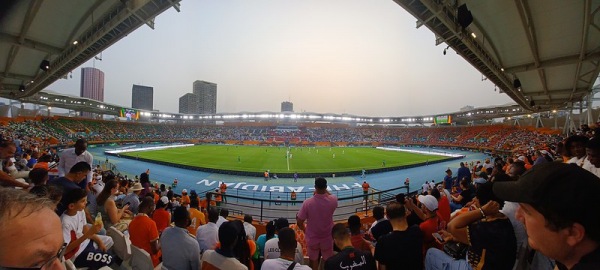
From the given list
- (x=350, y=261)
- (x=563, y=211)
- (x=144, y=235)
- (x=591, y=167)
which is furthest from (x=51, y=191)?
(x=591, y=167)

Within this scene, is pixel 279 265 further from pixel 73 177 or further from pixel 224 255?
pixel 73 177

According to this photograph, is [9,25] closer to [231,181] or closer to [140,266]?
[140,266]

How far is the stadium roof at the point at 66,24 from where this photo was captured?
9.38m

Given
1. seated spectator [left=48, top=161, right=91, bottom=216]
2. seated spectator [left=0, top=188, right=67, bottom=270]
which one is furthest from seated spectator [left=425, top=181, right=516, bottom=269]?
seated spectator [left=48, top=161, right=91, bottom=216]

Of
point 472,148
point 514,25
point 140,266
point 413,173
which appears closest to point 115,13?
point 140,266

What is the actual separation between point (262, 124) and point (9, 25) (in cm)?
8141

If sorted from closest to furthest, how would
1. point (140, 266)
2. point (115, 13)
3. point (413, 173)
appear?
1. point (140, 266)
2. point (115, 13)
3. point (413, 173)

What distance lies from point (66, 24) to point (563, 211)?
652 inches

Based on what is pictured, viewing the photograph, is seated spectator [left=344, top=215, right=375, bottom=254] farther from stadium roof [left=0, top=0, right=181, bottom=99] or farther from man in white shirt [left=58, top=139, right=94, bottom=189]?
stadium roof [left=0, top=0, right=181, bottom=99]

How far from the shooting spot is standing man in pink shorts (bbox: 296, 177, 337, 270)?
175 inches

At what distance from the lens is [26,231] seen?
119cm

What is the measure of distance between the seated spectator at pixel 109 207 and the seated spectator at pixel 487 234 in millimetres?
5958

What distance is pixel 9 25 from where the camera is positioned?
982cm

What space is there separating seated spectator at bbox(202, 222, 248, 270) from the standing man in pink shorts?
→ 1724 mm
